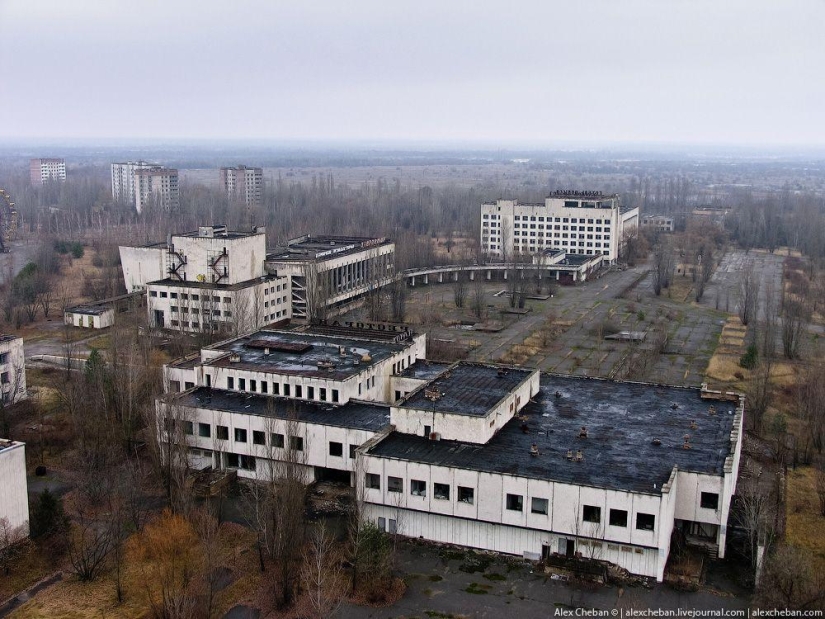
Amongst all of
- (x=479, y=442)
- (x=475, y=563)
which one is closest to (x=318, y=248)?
(x=479, y=442)

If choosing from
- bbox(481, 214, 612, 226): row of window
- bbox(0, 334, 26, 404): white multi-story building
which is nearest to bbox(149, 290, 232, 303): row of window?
bbox(0, 334, 26, 404): white multi-story building

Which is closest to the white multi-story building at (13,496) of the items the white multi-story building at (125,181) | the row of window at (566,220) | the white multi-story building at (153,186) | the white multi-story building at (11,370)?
the white multi-story building at (11,370)

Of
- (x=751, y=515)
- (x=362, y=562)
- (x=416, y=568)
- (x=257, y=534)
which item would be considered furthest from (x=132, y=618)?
(x=751, y=515)

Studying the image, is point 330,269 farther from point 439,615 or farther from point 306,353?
→ point 439,615

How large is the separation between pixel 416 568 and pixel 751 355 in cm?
2488

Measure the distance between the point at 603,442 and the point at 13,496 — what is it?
15467 millimetres

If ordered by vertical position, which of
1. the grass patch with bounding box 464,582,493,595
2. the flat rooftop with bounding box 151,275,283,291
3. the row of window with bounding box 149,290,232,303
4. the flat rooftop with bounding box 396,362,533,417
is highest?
the flat rooftop with bounding box 151,275,283,291

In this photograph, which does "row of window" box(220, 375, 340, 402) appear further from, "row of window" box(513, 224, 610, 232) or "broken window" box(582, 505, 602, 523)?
"row of window" box(513, 224, 610, 232)

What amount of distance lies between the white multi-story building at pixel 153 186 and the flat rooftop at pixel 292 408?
3401 inches

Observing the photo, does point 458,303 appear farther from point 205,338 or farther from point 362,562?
point 362,562

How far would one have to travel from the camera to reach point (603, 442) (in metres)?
24.1

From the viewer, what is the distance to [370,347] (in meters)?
32.0

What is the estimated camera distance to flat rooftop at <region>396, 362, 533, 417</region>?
25062 mm

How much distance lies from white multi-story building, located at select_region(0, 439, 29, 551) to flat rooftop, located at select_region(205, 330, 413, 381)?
7949 millimetres
